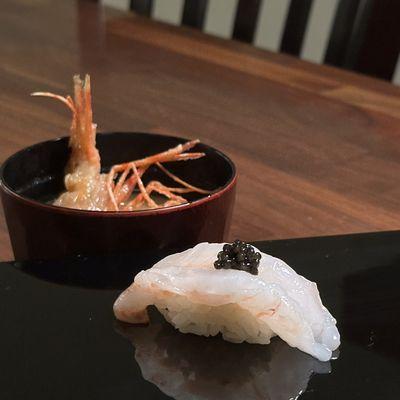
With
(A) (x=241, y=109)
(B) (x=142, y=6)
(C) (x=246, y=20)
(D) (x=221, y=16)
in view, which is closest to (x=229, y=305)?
(A) (x=241, y=109)

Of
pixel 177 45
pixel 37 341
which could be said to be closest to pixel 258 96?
pixel 177 45

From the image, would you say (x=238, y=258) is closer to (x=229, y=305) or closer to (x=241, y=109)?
(x=229, y=305)

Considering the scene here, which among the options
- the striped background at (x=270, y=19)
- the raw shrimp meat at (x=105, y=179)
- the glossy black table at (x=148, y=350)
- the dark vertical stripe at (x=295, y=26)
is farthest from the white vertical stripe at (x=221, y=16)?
the glossy black table at (x=148, y=350)

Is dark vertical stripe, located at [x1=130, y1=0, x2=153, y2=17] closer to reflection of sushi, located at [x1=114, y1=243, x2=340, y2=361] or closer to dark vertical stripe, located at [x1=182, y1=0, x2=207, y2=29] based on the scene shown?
→ dark vertical stripe, located at [x1=182, y1=0, x2=207, y2=29]

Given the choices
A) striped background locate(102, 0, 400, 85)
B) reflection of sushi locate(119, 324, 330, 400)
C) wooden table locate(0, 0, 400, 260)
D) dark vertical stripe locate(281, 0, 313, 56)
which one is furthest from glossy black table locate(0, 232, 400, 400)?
striped background locate(102, 0, 400, 85)

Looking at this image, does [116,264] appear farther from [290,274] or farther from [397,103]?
[397,103]

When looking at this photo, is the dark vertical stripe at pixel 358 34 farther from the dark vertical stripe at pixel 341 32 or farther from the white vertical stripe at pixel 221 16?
the white vertical stripe at pixel 221 16
